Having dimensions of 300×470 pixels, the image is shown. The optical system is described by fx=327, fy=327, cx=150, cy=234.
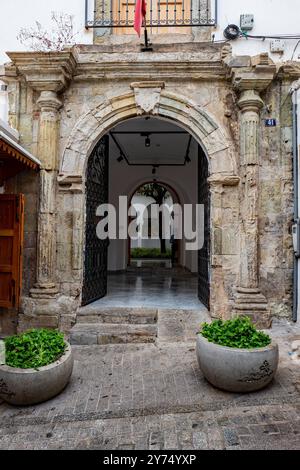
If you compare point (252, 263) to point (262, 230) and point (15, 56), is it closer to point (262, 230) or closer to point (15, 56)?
point (262, 230)

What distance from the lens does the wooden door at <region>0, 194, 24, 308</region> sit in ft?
14.5

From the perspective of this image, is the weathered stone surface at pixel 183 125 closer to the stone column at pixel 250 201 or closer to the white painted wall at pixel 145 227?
the stone column at pixel 250 201

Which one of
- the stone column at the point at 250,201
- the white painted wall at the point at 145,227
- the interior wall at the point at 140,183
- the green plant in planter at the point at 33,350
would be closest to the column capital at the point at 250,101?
the stone column at the point at 250,201

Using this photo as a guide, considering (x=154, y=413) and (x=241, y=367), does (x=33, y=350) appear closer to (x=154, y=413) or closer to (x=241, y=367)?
(x=154, y=413)

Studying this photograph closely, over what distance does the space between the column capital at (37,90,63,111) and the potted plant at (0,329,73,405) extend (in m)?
3.17

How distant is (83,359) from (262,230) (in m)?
2.93

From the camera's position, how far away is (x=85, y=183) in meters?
4.87

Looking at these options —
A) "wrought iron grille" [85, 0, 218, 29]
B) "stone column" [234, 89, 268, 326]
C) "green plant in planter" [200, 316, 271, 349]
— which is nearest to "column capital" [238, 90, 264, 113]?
"stone column" [234, 89, 268, 326]

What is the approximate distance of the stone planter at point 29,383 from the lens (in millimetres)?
2727

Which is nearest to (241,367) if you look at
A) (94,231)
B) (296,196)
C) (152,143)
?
(296,196)

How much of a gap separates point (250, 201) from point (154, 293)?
2.56 m

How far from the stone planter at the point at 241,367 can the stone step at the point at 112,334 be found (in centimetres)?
144

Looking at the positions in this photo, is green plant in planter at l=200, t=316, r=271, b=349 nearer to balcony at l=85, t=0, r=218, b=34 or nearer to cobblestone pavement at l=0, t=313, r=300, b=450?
cobblestone pavement at l=0, t=313, r=300, b=450

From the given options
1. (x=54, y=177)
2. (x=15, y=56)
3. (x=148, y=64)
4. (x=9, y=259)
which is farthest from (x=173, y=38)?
(x=9, y=259)
